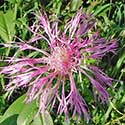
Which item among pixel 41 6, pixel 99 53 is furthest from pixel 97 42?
pixel 41 6

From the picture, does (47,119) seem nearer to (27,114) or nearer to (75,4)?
(27,114)

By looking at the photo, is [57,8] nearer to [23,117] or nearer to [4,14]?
[4,14]

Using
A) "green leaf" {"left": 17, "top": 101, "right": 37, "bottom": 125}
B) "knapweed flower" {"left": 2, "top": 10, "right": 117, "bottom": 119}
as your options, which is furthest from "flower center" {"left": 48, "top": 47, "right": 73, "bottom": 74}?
"green leaf" {"left": 17, "top": 101, "right": 37, "bottom": 125}

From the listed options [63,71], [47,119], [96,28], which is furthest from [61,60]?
[96,28]

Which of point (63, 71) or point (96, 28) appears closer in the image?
point (63, 71)

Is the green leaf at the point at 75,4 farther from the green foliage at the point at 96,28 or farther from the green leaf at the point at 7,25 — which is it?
the green leaf at the point at 7,25

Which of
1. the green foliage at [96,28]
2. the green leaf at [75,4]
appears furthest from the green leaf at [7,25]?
the green leaf at [75,4]

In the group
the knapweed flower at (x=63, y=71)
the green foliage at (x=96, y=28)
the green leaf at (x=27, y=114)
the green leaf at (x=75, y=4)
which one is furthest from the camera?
the green leaf at (x=75, y=4)
